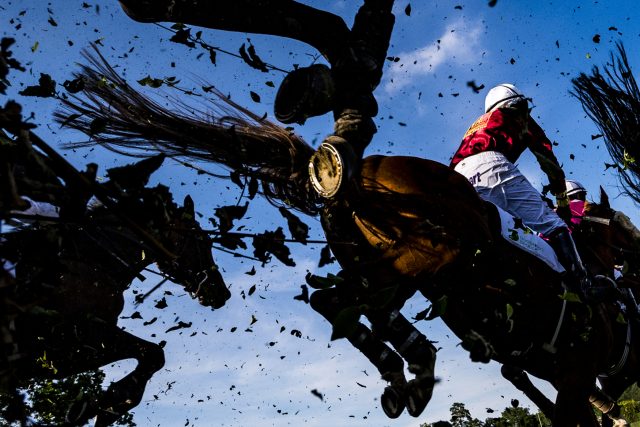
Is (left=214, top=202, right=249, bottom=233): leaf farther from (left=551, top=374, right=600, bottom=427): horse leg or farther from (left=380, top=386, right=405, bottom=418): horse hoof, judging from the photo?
(left=551, top=374, right=600, bottom=427): horse leg

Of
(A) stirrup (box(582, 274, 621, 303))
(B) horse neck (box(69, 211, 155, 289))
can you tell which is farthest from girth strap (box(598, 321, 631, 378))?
(B) horse neck (box(69, 211, 155, 289))

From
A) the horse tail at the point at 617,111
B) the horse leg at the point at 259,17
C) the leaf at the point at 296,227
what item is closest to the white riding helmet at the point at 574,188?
the horse tail at the point at 617,111

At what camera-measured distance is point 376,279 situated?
3.59 meters

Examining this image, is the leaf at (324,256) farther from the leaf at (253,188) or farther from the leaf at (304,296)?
the leaf at (253,188)

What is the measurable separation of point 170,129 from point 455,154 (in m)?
2.48

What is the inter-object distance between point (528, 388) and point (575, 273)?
1.68 m

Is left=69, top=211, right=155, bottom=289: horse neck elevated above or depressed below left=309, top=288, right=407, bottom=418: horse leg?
above

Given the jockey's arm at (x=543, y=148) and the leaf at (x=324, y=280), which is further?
the jockey's arm at (x=543, y=148)

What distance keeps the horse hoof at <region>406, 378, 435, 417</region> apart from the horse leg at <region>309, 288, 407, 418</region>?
7 cm

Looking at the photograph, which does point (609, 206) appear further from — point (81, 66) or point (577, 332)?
point (81, 66)

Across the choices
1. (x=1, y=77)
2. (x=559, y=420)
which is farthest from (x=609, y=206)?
(x=1, y=77)

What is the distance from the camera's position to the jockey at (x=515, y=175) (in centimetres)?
420

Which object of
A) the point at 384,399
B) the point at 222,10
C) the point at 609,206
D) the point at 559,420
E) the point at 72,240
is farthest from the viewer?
the point at 609,206

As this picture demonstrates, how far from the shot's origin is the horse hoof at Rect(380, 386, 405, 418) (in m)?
3.33
